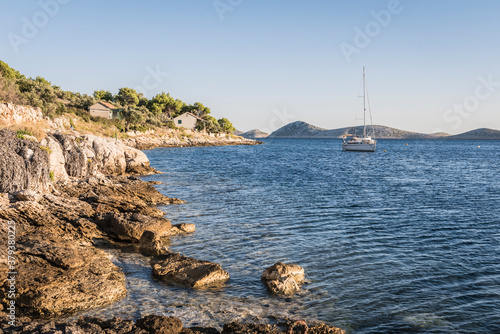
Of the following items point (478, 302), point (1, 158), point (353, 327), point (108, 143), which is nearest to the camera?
point (353, 327)

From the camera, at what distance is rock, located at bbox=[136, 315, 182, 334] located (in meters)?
7.85

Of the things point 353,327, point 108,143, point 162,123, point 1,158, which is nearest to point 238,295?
point 353,327

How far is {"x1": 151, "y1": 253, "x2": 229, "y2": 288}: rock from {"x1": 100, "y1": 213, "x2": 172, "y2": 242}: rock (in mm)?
3689

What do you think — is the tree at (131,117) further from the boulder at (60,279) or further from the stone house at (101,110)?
the boulder at (60,279)

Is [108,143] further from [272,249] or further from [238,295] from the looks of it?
[238,295]

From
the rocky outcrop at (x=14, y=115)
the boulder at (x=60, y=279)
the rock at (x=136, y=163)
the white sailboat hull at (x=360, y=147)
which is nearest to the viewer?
the boulder at (x=60, y=279)

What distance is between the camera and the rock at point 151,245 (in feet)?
48.0

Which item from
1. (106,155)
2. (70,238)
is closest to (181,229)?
(70,238)

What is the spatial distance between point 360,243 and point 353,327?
748 centimetres

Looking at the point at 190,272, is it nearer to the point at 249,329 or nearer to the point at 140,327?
the point at 140,327

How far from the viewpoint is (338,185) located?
118ft

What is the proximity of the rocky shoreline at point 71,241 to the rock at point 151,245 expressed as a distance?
41 mm

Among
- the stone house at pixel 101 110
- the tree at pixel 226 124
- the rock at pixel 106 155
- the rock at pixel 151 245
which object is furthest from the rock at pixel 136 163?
the tree at pixel 226 124

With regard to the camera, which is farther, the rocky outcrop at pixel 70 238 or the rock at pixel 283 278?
the rock at pixel 283 278
